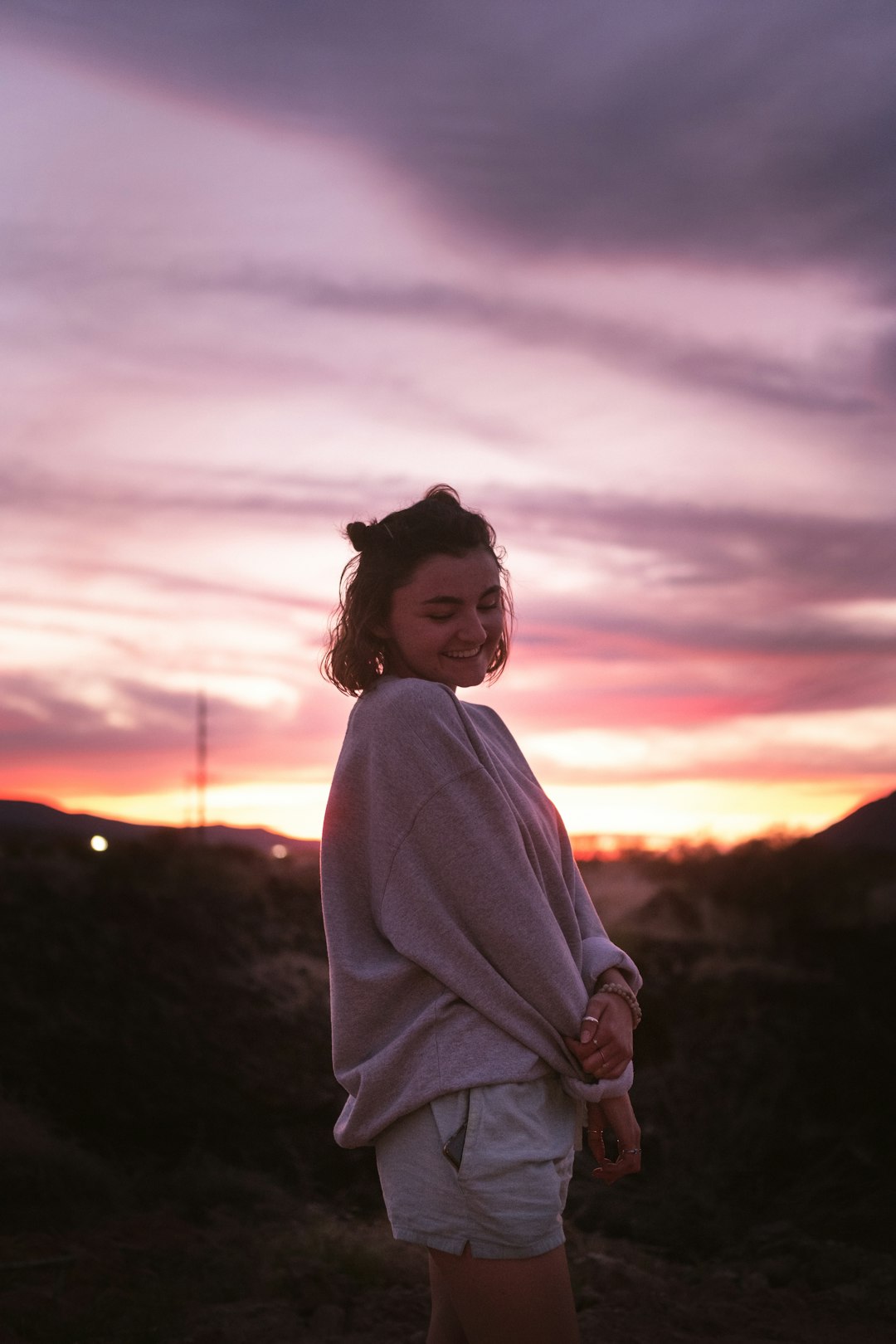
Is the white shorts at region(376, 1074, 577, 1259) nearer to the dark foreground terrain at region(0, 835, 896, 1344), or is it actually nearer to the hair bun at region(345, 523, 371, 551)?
the hair bun at region(345, 523, 371, 551)

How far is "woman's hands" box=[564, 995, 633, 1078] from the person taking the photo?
1.67 metres

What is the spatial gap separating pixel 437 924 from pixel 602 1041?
0.29m

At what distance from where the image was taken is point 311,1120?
7895 mm

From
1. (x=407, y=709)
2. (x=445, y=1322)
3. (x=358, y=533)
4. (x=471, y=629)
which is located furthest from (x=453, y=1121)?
(x=358, y=533)

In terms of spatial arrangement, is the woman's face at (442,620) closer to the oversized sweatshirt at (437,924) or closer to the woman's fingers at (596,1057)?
the oversized sweatshirt at (437,924)

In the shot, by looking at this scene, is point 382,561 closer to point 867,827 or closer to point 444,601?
point 444,601

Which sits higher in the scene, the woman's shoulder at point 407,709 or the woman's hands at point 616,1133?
the woman's shoulder at point 407,709

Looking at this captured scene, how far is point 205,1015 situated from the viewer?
902 centimetres

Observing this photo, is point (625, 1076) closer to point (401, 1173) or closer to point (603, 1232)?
point (401, 1173)

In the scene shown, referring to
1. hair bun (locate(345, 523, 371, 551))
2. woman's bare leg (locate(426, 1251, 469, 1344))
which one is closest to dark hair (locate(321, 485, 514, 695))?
hair bun (locate(345, 523, 371, 551))

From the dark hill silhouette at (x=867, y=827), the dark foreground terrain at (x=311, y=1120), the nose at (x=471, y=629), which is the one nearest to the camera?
the nose at (x=471, y=629)

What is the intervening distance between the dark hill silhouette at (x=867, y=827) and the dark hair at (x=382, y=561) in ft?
36.1

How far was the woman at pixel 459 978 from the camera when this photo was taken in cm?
156

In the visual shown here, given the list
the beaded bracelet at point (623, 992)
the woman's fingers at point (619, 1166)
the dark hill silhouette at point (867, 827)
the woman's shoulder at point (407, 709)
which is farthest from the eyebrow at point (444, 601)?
the dark hill silhouette at point (867, 827)
